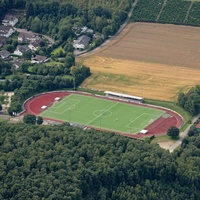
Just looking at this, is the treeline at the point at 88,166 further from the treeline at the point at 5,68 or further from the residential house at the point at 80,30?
the residential house at the point at 80,30

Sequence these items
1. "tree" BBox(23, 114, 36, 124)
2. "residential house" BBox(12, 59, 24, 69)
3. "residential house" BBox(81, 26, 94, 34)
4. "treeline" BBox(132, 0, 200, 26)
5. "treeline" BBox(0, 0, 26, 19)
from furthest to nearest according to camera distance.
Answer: "treeline" BBox(0, 0, 26, 19) → "treeline" BBox(132, 0, 200, 26) → "residential house" BBox(81, 26, 94, 34) → "residential house" BBox(12, 59, 24, 69) → "tree" BBox(23, 114, 36, 124)

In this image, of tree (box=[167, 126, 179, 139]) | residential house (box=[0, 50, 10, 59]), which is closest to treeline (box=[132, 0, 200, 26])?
residential house (box=[0, 50, 10, 59])

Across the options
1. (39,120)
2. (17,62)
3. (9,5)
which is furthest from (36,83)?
(9,5)

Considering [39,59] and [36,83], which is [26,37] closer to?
[39,59]

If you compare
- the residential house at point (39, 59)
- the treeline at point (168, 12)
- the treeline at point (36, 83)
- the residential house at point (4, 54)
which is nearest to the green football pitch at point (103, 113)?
the treeline at point (36, 83)

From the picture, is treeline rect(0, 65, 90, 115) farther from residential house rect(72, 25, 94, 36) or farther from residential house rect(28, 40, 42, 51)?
residential house rect(72, 25, 94, 36)

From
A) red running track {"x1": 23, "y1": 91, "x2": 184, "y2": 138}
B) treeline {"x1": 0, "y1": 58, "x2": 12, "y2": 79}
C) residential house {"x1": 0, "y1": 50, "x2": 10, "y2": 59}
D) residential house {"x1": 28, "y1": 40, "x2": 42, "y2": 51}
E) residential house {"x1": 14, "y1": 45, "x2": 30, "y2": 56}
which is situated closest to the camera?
red running track {"x1": 23, "y1": 91, "x2": 184, "y2": 138}
